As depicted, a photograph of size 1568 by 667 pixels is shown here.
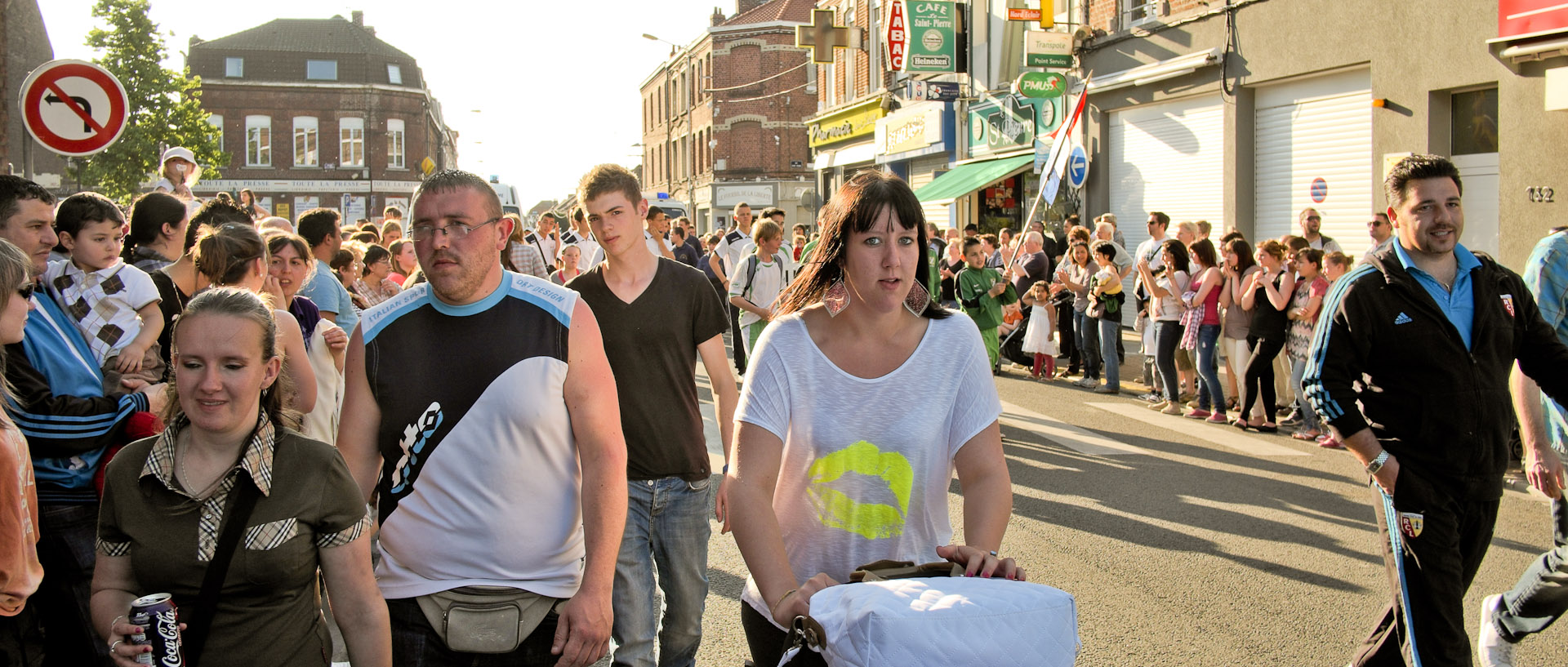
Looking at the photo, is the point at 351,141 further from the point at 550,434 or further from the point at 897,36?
the point at 550,434

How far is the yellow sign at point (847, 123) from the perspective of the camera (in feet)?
102

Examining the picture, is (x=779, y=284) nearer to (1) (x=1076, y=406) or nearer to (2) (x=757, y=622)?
(1) (x=1076, y=406)

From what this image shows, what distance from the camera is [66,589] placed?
141 inches

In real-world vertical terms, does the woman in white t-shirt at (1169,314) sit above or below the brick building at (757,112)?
below

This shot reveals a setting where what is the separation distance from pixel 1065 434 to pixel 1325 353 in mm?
6620

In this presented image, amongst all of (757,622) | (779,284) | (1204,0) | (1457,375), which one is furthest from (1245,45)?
(757,622)

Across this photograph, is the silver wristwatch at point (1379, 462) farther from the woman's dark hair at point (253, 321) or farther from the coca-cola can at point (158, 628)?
the coca-cola can at point (158, 628)

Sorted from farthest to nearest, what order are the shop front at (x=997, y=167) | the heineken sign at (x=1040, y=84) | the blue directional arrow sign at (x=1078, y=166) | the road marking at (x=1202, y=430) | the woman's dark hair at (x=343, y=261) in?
the shop front at (x=997, y=167) < the heineken sign at (x=1040, y=84) < the blue directional arrow sign at (x=1078, y=166) < the road marking at (x=1202, y=430) < the woman's dark hair at (x=343, y=261)

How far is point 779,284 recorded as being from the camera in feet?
33.4

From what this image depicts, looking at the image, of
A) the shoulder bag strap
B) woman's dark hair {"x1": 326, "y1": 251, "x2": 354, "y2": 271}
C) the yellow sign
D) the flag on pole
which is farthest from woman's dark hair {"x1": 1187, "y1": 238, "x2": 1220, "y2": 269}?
the yellow sign

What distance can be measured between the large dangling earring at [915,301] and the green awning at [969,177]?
20376 mm

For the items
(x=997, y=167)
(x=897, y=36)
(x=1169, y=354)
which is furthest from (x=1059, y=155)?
(x=897, y=36)

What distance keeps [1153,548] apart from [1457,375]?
2.97 metres

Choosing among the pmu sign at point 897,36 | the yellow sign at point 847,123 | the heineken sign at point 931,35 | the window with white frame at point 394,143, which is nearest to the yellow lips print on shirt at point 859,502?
the heineken sign at point 931,35
